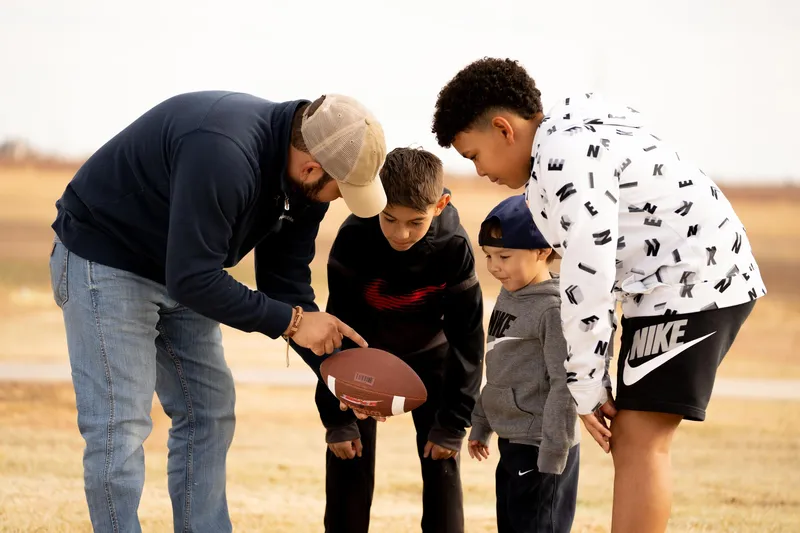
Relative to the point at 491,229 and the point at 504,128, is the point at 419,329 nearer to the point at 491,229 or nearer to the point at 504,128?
the point at 491,229

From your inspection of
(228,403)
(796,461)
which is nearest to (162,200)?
(228,403)

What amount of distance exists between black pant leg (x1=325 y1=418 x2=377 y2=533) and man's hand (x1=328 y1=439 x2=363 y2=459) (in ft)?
0.09

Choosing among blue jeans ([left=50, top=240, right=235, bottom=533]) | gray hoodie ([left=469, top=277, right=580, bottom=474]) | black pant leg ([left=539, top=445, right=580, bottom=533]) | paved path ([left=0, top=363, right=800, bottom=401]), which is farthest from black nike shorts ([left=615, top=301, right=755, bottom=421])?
paved path ([left=0, top=363, right=800, bottom=401])

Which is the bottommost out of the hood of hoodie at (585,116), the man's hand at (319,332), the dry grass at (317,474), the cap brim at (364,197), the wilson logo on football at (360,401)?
the dry grass at (317,474)

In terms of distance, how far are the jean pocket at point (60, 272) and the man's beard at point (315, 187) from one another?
715mm

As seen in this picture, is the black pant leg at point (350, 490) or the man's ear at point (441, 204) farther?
the black pant leg at point (350, 490)

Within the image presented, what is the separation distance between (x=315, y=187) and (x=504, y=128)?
21.9 inches

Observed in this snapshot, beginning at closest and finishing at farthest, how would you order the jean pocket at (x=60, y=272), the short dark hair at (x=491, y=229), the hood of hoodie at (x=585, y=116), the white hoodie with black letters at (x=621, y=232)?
the white hoodie with black letters at (x=621, y=232) < the hood of hoodie at (x=585, y=116) < the jean pocket at (x=60, y=272) < the short dark hair at (x=491, y=229)

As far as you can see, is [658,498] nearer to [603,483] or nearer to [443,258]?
[443,258]

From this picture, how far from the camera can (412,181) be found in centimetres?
300

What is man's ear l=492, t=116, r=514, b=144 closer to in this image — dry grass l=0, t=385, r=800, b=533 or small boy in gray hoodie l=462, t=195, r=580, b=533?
small boy in gray hoodie l=462, t=195, r=580, b=533

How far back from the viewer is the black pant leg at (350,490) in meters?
3.28

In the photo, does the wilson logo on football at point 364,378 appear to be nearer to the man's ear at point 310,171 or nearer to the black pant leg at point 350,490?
the black pant leg at point 350,490

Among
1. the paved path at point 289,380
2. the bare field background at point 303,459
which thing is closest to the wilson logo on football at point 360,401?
the bare field background at point 303,459
